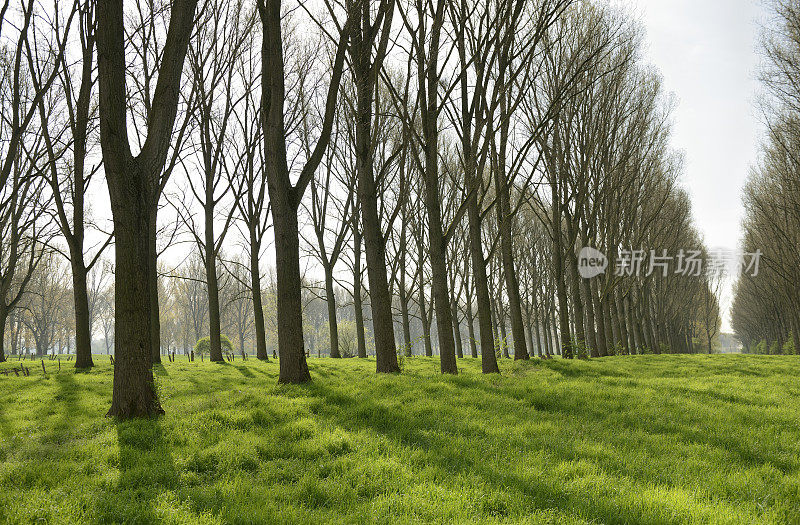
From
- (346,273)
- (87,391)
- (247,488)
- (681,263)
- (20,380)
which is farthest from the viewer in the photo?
(681,263)

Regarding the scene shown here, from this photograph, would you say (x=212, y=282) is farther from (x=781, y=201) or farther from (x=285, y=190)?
(x=781, y=201)

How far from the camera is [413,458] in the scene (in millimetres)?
4535

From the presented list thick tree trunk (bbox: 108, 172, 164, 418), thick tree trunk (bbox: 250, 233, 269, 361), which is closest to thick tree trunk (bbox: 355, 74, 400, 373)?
thick tree trunk (bbox: 108, 172, 164, 418)

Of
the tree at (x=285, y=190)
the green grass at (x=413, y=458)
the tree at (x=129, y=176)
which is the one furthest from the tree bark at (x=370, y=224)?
the tree at (x=129, y=176)

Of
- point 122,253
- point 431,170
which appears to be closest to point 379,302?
point 431,170

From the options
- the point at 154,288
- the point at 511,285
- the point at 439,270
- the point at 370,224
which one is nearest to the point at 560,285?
the point at 511,285

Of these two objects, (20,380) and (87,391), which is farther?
(20,380)

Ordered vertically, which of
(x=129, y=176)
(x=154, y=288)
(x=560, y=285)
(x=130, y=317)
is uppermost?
(x=129, y=176)

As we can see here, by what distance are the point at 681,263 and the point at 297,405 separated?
34892 mm

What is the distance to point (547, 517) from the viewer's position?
10.9ft

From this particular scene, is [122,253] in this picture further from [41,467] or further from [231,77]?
[231,77]

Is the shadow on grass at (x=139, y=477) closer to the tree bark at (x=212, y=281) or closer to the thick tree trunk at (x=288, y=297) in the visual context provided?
the thick tree trunk at (x=288, y=297)

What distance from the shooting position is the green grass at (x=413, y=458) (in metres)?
3.45

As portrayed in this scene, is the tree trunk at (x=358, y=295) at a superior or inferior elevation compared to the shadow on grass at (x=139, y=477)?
superior
